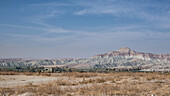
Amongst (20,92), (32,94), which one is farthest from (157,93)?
(20,92)

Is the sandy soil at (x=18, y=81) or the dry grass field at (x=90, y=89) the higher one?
the sandy soil at (x=18, y=81)

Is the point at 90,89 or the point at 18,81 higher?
the point at 18,81

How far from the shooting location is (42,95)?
51.3ft

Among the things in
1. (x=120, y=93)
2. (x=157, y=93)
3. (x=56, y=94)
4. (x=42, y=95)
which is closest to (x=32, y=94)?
(x=42, y=95)

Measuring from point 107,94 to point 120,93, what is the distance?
1.08 m

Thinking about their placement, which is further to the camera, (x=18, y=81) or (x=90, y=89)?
(x=18, y=81)

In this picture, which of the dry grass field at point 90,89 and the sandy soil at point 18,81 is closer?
the dry grass field at point 90,89

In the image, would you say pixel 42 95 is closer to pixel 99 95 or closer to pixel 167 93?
pixel 99 95

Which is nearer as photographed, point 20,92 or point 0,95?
point 0,95

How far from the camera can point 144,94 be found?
52.8ft

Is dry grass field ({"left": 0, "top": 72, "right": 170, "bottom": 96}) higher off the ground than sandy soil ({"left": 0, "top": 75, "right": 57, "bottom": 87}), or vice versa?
sandy soil ({"left": 0, "top": 75, "right": 57, "bottom": 87})

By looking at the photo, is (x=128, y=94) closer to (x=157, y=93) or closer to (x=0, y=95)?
(x=157, y=93)

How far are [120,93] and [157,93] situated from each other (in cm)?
284

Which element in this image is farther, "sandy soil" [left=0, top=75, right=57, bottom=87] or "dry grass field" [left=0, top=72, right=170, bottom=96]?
"sandy soil" [left=0, top=75, right=57, bottom=87]
